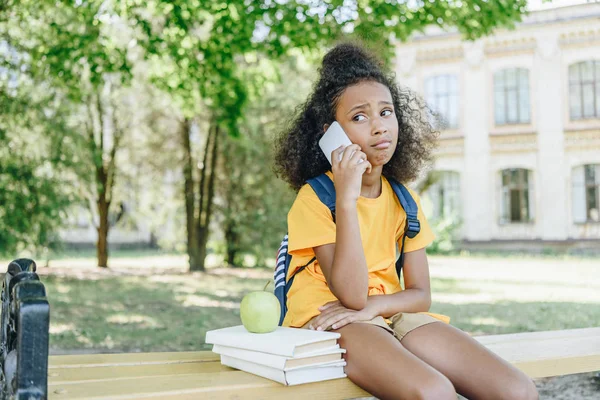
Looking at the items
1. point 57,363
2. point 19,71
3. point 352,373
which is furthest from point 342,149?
point 19,71

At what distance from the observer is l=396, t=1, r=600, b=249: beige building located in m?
22.4

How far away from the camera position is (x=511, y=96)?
77.3 ft

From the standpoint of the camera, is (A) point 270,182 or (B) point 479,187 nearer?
(A) point 270,182

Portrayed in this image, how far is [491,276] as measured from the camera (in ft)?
46.1

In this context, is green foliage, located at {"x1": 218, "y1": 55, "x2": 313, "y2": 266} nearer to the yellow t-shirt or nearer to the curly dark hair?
the curly dark hair

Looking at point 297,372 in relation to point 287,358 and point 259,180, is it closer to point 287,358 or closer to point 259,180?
point 287,358

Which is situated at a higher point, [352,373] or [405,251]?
[405,251]

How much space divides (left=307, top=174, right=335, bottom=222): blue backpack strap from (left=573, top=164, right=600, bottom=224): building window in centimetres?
2163

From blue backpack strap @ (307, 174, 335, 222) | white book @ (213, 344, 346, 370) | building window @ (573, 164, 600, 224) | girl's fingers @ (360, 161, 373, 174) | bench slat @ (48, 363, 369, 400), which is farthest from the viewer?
building window @ (573, 164, 600, 224)

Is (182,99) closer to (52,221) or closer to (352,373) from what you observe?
(52,221)

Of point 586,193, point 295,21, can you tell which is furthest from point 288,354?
point 586,193

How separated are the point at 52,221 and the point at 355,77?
10636 millimetres

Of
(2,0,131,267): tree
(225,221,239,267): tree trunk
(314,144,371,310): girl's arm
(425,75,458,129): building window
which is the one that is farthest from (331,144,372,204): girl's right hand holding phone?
(425,75,458,129): building window

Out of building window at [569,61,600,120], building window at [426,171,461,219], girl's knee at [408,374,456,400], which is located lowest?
girl's knee at [408,374,456,400]
